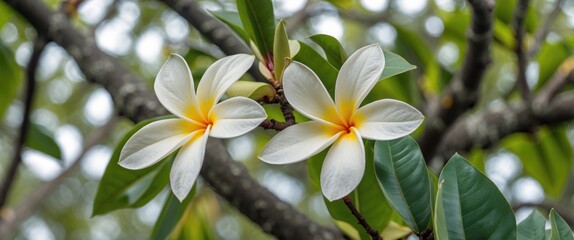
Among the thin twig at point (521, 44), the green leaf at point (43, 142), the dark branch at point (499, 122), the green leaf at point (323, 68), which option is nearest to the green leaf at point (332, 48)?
the green leaf at point (323, 68)

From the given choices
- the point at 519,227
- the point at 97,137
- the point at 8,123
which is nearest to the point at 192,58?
the point at 97,137

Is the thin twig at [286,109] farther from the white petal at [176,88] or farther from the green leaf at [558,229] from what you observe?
the green leaf at [558,229]

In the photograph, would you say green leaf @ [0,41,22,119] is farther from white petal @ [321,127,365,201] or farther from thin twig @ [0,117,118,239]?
white petal @ [321,127,365,201]

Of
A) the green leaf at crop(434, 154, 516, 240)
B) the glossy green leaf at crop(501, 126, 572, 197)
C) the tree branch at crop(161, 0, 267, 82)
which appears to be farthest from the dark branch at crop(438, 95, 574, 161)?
the green leaf at crop(434, 154, 516, 240)

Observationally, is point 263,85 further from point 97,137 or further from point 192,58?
point 97,137

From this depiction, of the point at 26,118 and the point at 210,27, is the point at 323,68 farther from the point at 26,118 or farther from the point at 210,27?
the point at 26,118

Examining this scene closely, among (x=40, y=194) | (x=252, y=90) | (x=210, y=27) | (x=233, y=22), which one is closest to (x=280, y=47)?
(x=252, y=90)

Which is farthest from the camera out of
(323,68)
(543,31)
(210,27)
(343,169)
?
(543,31)
